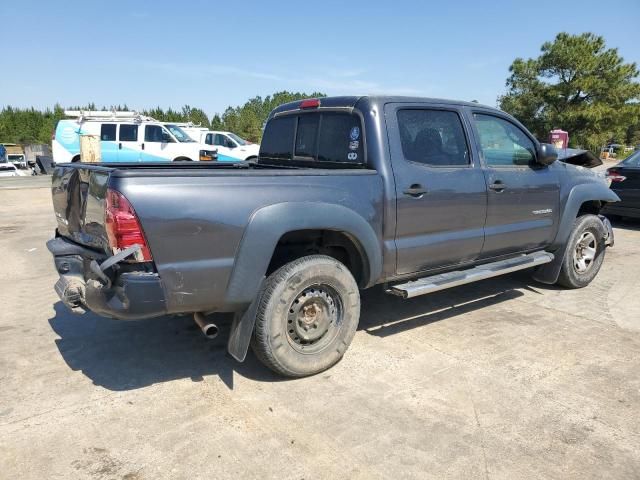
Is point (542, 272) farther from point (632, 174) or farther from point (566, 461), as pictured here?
point (632, 174)

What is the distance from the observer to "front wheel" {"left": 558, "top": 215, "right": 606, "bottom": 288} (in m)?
5.33

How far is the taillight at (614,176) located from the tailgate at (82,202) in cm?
907

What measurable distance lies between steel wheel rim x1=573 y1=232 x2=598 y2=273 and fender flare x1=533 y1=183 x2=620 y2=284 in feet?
0.92

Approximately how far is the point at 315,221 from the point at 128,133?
52.1ft

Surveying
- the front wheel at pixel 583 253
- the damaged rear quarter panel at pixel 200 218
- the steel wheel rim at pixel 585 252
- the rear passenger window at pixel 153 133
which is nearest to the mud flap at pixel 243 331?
the damaged rear quarter panel at pixel 200 218

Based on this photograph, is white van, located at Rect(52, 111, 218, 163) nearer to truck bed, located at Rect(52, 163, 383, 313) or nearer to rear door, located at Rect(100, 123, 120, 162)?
rear door, located at Rect(100, 123, 120, 162)

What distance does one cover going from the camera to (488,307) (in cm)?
495

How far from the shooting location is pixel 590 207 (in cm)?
568

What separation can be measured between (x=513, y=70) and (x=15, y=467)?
3835 centimetres

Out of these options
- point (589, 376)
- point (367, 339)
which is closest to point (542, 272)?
point (589, 376)

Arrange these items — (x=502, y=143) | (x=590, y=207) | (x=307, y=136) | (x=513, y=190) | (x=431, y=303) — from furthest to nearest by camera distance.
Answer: (x=590, y=207) → (x=431, y=303) → (x=502, y=143) → (x=513, y=190) → (x=307, y=136)

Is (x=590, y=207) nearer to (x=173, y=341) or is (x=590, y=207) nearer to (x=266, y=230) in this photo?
(x=266, y=230)

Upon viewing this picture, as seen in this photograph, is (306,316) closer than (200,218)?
No

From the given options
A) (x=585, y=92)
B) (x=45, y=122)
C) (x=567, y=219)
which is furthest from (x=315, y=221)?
(x=45, y=122)
